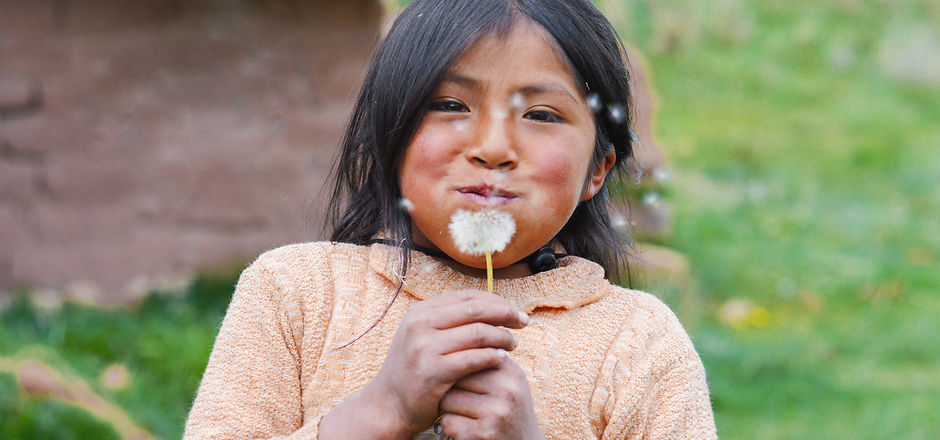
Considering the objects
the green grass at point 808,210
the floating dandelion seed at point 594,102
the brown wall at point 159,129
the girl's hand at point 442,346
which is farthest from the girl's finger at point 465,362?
the brown wall at point 159,129

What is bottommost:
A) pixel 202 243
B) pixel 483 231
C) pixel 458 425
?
pixel 458 425

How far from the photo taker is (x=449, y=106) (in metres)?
1.82

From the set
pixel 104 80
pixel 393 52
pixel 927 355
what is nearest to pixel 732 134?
pixel 927 355

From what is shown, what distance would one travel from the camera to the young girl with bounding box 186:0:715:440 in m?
1.77

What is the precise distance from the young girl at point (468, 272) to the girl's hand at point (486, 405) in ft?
0.16

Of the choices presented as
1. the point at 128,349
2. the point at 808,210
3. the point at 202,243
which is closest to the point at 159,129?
the point at 202,243

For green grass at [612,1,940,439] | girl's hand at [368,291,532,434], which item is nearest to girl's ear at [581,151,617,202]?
girl's hand at [368,291,532,434]

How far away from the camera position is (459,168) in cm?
177

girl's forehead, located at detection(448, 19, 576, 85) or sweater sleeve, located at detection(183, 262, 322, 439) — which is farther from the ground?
girl's forehead, located at detection(448, 19, 576, 85)

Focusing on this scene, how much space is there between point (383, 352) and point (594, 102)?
522 mm

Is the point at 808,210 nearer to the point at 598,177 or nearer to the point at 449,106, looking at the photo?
the point at 598,177

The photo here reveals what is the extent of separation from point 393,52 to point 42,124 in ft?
10.5

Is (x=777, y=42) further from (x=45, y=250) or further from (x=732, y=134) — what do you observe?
(x=45, y=250)

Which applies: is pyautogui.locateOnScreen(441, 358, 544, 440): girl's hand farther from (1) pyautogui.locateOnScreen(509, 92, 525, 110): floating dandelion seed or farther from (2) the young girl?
(1) pyautogui.locateOnScreen(509, 92, 525, 110): floating dandelion seed
